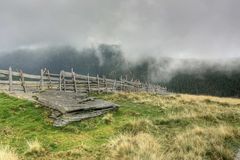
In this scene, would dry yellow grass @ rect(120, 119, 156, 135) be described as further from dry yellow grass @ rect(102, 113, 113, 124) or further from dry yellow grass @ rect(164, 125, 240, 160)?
dry yellow grass @ rect(164, 125, 240, 160)

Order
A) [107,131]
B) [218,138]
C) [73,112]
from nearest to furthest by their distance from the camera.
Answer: [218,138] → [107,131] → [73,112]

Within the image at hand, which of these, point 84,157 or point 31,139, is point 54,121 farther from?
point 84,157

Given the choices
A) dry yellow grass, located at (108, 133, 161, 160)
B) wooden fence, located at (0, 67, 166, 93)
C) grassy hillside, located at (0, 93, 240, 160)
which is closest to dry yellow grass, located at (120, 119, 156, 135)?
grassy hillside, located at (0, 93, 240, 160)

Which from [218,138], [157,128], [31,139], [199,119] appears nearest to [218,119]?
[199,119]

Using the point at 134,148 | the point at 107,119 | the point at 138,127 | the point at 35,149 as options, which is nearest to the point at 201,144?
the point at 134,148

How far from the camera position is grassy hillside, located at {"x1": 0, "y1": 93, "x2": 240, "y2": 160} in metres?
12.0

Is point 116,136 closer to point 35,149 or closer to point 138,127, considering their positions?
point 138,127

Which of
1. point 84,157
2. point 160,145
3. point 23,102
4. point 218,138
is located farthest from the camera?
point 23,102

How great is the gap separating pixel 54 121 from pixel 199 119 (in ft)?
24.2

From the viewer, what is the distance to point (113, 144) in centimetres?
1306

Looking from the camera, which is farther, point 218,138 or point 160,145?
point 218,138

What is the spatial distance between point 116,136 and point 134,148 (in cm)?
240

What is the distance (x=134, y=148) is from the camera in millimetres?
12422

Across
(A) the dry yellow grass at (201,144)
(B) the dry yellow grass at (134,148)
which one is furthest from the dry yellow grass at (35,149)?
(A) the dry yellow grass at (201,144)
